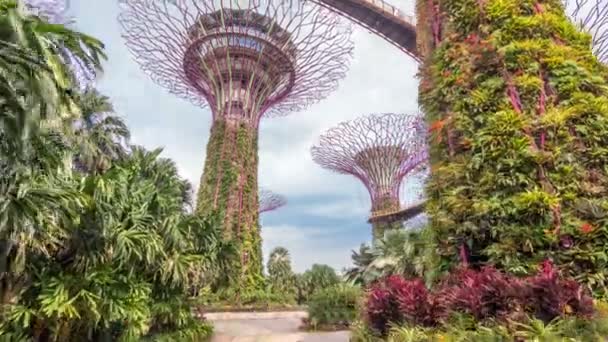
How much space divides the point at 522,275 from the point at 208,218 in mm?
9588

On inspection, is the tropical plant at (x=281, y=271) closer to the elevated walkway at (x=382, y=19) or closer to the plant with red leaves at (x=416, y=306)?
the elevated walkway at (x=382, y=19)

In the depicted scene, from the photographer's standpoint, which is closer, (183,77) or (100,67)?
(100,67)

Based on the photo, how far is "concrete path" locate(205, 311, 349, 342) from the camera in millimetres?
12842

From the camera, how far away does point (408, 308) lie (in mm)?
6883

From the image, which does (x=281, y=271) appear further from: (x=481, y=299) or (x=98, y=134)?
(x=481, y=299)

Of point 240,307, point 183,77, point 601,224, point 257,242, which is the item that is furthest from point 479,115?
point 183,77

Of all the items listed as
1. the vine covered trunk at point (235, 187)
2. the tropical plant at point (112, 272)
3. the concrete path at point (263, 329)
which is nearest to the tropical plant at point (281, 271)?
the vine covered trunk at point (235, 187)

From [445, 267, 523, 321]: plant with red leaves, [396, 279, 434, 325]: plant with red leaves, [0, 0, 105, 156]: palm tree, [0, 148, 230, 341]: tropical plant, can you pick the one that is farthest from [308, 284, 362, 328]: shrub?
[0, 0, 105, 156]: palm tree

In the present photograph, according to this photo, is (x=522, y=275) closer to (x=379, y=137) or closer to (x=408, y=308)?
(x=408, y=308)

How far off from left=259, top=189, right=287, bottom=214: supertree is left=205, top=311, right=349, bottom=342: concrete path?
21.0 meters

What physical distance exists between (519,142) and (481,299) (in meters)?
2.94

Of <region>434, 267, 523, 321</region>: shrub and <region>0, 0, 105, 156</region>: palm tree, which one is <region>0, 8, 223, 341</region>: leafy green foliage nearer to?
<region>0, 0, 105, 156</region>: palm tree

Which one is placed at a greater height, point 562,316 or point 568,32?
point 568,32

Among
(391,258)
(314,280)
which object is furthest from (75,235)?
(314,280)
